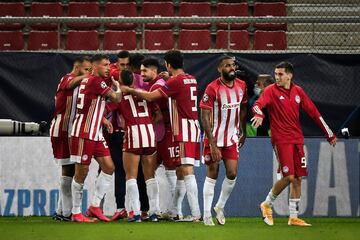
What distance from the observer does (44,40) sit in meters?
17.2

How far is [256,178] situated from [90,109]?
286 cm

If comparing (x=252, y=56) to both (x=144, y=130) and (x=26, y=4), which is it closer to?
(x=144, y=130)

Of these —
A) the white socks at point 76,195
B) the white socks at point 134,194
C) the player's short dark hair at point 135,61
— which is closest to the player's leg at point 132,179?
the white socks at point 134,194

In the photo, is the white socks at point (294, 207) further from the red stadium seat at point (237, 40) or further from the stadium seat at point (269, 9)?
the stadium seat at point (269, 9)

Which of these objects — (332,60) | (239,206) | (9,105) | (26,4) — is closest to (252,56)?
(332,60)

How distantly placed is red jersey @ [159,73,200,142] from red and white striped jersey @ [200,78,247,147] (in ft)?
0.89

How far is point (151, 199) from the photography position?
34.0 ft

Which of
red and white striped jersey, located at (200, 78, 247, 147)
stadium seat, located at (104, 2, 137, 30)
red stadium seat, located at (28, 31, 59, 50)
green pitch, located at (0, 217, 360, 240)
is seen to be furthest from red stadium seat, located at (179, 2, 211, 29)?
red and white striped jersey, located at (200, 78, 247, 147)

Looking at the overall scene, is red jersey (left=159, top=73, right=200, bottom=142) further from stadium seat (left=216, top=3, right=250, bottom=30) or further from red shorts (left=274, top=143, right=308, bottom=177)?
stadium seat (left=216, top=3, right=250, bottom=30)

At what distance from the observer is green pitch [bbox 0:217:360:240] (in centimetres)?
798

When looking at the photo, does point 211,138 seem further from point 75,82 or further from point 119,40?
point 119,40

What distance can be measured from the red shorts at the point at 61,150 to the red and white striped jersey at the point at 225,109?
1968mm

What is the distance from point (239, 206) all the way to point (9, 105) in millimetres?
3512

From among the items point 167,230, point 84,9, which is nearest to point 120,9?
point 84,9
